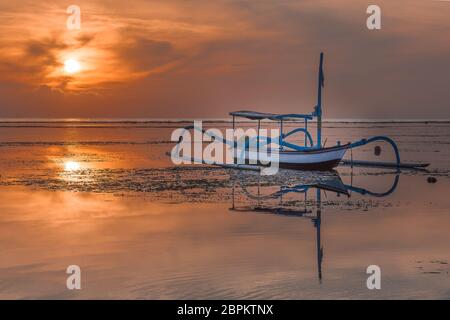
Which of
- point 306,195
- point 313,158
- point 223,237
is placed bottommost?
point 223,237

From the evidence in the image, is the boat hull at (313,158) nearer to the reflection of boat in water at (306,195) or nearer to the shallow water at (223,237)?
the reflection of boat in water at (306,195)

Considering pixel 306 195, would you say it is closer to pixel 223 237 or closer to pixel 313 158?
pixel 223 237

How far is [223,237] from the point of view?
1594 centimetres

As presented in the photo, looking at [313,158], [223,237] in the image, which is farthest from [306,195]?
[313,158]

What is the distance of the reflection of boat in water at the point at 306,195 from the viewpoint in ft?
63.8

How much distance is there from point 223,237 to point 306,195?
8.62 metres

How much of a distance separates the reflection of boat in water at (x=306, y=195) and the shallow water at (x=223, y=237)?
60 mm

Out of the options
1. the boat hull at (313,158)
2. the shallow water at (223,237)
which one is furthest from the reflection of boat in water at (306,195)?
the boat hull at (313,158)

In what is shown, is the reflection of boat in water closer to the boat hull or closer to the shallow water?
the shallow water

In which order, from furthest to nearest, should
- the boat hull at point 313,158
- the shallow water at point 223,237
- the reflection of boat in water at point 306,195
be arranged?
the boat hull at point 313,158 < the reflection of boat in water at point 306,195 < the shallow water at point 223,237

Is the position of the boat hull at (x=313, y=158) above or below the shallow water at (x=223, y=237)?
above
